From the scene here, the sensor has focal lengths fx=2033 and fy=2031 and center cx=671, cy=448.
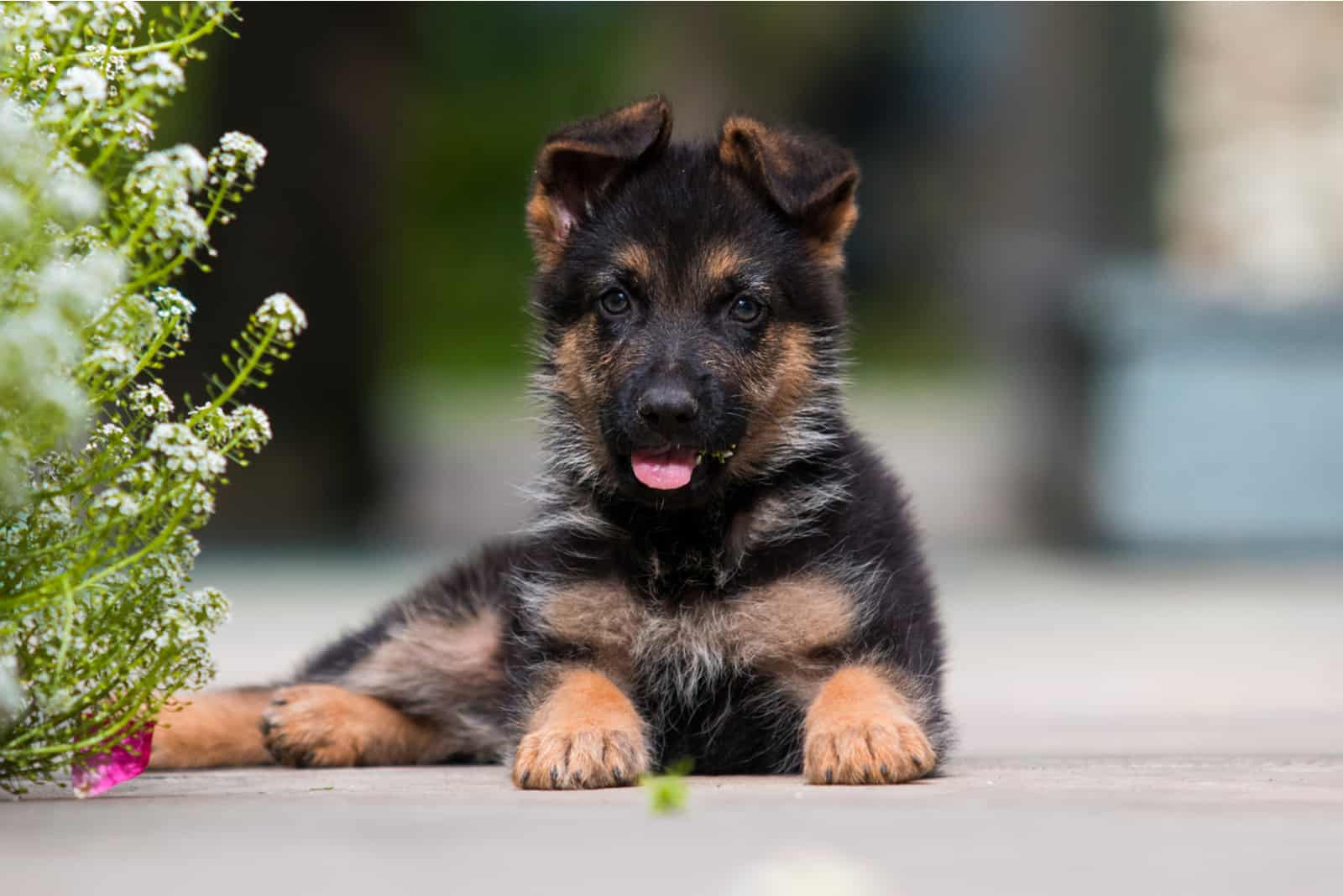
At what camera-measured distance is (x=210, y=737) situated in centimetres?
554

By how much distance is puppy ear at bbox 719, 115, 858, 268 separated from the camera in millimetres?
5152

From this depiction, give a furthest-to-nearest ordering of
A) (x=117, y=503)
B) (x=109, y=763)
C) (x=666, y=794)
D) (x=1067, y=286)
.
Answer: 1. (x=1067, y=286)
2. (x=109, y=763)
3. (x=117, y=503)
4. (x=666, y=794)

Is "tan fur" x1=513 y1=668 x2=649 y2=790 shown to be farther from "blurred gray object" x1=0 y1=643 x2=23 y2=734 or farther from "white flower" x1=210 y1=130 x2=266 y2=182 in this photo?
"white flower" x1=210 y1=130 x2=266 y2=182

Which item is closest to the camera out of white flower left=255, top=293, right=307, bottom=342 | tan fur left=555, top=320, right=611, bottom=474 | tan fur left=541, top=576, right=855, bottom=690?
white flower left=255, top=293, right=307, bottom=342

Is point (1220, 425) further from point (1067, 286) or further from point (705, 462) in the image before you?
point (705, 462)

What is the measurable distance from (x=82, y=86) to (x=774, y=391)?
201 cm

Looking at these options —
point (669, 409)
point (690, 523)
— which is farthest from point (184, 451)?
point (690, 523)

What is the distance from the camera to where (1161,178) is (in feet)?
46.5

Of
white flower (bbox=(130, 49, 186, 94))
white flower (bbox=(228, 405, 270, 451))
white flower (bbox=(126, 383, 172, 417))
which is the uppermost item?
white flower (bbox=(130, 49, 186, 94))

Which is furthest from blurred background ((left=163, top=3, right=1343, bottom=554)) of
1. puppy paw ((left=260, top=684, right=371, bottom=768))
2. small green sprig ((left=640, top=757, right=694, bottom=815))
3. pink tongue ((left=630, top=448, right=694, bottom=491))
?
small green sprig ((left=640, top=757, right=694, bottom=815))

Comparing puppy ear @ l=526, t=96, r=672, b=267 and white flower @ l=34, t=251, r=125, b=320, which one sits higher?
puppy ear @ l=526, t=96, r=672, b=267

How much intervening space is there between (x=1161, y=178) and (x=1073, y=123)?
94 centimetres

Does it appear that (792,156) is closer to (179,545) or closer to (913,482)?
(179,545)

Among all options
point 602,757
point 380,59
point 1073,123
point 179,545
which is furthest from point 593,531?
point 1073,123
